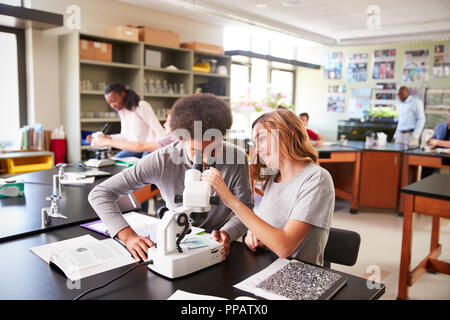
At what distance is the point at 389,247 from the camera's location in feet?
11.6

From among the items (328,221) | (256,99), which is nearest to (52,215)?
(328,221)

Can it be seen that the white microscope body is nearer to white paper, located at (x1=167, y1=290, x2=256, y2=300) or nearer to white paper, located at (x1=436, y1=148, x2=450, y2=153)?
white paper, located at (x1=167, y1=290, x2=256, y2=300)

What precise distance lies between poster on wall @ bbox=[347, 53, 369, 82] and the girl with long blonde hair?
7.72m

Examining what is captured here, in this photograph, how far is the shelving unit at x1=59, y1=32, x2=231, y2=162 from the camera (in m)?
4.50

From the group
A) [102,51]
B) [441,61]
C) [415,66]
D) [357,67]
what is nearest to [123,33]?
[102,51]

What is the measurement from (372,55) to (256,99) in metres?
Answer: 3.44

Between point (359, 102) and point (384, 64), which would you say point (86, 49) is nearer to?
point (359, 102)

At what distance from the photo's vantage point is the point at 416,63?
788 cm

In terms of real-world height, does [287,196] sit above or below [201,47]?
below

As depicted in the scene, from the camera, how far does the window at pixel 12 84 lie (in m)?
4.40

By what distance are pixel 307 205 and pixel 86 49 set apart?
3.96 meters

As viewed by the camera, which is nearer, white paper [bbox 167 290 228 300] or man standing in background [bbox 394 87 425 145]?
white paper [bbox 167 290 228 300]

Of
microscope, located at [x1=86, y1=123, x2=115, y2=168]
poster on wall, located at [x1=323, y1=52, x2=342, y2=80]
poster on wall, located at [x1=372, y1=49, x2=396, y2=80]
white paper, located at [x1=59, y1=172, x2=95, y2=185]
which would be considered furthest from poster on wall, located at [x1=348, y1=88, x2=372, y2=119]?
white paper, located at [x1=59, y1=172, x2=95, y2=185]
